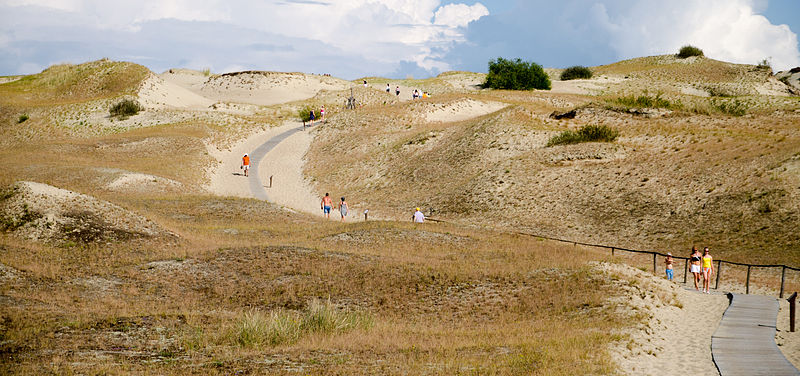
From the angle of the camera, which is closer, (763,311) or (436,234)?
(763,311)

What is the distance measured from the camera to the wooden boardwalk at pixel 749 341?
44.6 ft

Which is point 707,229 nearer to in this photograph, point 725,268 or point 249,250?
point 725,268

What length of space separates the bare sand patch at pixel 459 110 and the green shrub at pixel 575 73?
32.6 meters

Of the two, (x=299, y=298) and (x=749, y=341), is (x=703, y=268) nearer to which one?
(x=749, y=341)

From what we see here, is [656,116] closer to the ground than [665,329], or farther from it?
farther from it

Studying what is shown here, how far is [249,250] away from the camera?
25234 mm

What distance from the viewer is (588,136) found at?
158 ft

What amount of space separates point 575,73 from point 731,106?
4949cm

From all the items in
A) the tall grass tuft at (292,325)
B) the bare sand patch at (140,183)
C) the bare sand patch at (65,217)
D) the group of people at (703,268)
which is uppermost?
the bare sand patch at (140,183)

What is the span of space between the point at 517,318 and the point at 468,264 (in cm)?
554

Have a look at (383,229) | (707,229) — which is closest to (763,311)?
(707,229)

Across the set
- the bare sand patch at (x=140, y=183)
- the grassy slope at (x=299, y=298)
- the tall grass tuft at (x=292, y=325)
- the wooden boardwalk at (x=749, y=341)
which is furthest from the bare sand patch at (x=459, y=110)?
the tall grass tuft at (x=292, y=325)

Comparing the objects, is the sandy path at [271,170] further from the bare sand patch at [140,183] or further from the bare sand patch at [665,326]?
the bare sand patch at [665,326]

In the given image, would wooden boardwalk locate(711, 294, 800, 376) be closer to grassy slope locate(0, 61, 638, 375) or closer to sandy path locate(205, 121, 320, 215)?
grassy slope locate(0, 61, 638, 375)
